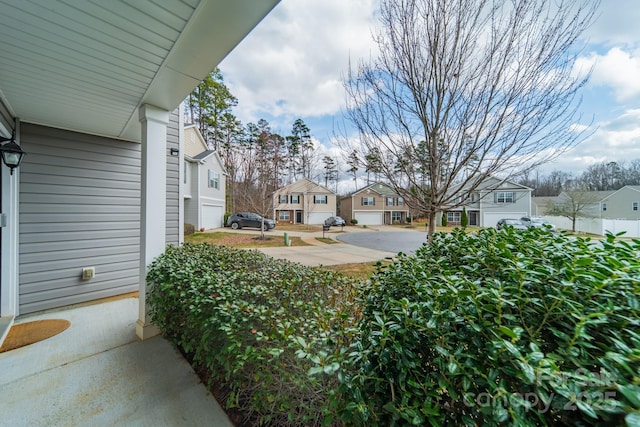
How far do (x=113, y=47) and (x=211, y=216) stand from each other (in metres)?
17.3

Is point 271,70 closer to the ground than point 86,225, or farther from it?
farther from it

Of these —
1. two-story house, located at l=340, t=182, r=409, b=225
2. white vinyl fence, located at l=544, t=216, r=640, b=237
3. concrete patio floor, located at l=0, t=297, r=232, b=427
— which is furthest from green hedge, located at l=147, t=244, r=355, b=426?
two-story house, located at l=340, t=182, r=409, b=225

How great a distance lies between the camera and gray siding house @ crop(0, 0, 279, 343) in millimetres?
1830

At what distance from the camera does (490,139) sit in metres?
3.58

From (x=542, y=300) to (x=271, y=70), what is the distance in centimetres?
730

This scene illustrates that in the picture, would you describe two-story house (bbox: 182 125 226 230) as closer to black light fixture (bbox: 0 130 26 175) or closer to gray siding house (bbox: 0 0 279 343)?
gray siding house (bbox: 0 0 279 343)

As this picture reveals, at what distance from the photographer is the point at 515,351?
2.49 feet

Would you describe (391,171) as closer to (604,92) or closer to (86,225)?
(604,92)

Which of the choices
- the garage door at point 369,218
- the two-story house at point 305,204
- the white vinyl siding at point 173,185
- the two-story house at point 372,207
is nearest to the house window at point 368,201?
the two-story house at point 372,207

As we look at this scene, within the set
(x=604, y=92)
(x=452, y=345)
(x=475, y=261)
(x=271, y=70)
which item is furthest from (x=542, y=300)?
(x=271, y=70)

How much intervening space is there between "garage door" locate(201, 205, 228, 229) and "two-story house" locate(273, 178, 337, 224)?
844 cm

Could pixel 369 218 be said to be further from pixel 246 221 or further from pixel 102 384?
pixel 102 384

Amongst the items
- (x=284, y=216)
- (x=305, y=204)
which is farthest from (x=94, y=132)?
(x=284, y=216)

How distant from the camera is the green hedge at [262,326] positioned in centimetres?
136
